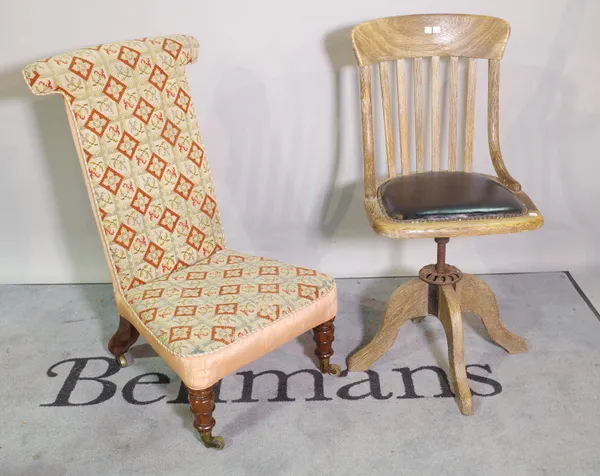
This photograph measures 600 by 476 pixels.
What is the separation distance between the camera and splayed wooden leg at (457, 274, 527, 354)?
2354mm

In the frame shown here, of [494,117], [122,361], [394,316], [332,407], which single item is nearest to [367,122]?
[494,117]

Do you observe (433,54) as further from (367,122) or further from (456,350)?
(456,350)

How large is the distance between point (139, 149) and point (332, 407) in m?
0.96

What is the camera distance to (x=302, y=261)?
302 cm

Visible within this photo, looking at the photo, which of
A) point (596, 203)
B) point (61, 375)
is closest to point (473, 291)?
point (596, 203)

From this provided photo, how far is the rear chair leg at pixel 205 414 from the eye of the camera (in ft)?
6.48

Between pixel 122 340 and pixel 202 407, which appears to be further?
pixel 122 340

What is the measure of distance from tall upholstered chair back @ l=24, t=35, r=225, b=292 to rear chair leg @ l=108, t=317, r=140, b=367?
0.22 meters

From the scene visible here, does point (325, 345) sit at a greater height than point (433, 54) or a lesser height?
lesser

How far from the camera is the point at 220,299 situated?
6.88 ft

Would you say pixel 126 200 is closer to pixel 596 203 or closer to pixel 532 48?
pixel 532 48

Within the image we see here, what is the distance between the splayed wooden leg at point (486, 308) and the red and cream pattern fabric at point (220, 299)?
458 mm

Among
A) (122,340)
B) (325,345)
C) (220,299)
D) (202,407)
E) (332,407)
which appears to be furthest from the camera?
(122,340)

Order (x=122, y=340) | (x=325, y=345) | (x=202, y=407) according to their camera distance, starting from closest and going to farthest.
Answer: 1. (x=202, y=407)
2. (x=325, y=345)
3. (x=122, y=340)
